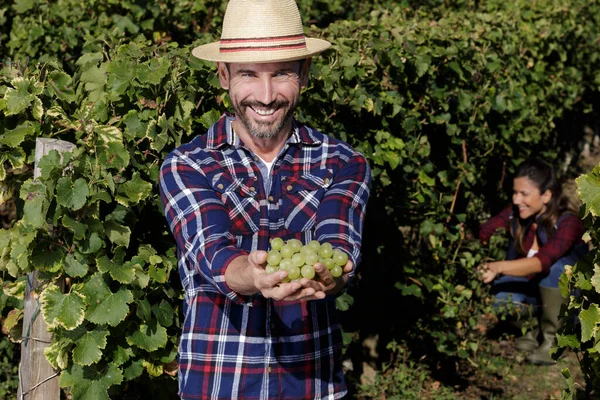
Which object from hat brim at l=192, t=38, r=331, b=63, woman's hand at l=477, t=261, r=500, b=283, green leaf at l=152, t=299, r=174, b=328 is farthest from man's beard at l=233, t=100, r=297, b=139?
woman's hand at l=477, t=261, r=500, b=283

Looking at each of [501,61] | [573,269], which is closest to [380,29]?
[501,61]

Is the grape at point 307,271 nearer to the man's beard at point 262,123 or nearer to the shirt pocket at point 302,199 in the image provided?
the shirt pocket at point 302,199

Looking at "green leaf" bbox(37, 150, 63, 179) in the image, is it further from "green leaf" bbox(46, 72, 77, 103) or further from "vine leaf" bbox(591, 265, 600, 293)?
"vine leaf" bbox(591, 265, 600, 293)

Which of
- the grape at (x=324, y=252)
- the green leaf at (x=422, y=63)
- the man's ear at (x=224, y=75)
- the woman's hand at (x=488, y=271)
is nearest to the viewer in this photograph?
the grape at (x=324, y=252)

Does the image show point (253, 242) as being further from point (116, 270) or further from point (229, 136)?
point (116, 270)

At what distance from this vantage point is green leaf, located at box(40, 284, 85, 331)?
305 centimetres

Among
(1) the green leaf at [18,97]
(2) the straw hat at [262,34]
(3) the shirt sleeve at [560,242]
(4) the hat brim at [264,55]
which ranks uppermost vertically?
(2) the straw hat at [262,34]

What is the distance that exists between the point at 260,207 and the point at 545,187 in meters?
3.71

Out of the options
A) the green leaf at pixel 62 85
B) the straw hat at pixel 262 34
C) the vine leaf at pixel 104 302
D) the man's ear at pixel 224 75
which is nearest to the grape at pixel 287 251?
the straw hat at pixel 262 34

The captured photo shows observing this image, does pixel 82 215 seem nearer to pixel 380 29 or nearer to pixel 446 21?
pixel 380 29

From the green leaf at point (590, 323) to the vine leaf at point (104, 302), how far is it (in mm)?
1593

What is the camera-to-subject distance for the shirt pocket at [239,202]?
110 inches

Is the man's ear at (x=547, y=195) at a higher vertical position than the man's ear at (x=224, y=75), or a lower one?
lower

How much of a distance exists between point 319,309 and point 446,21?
10.8 feet
